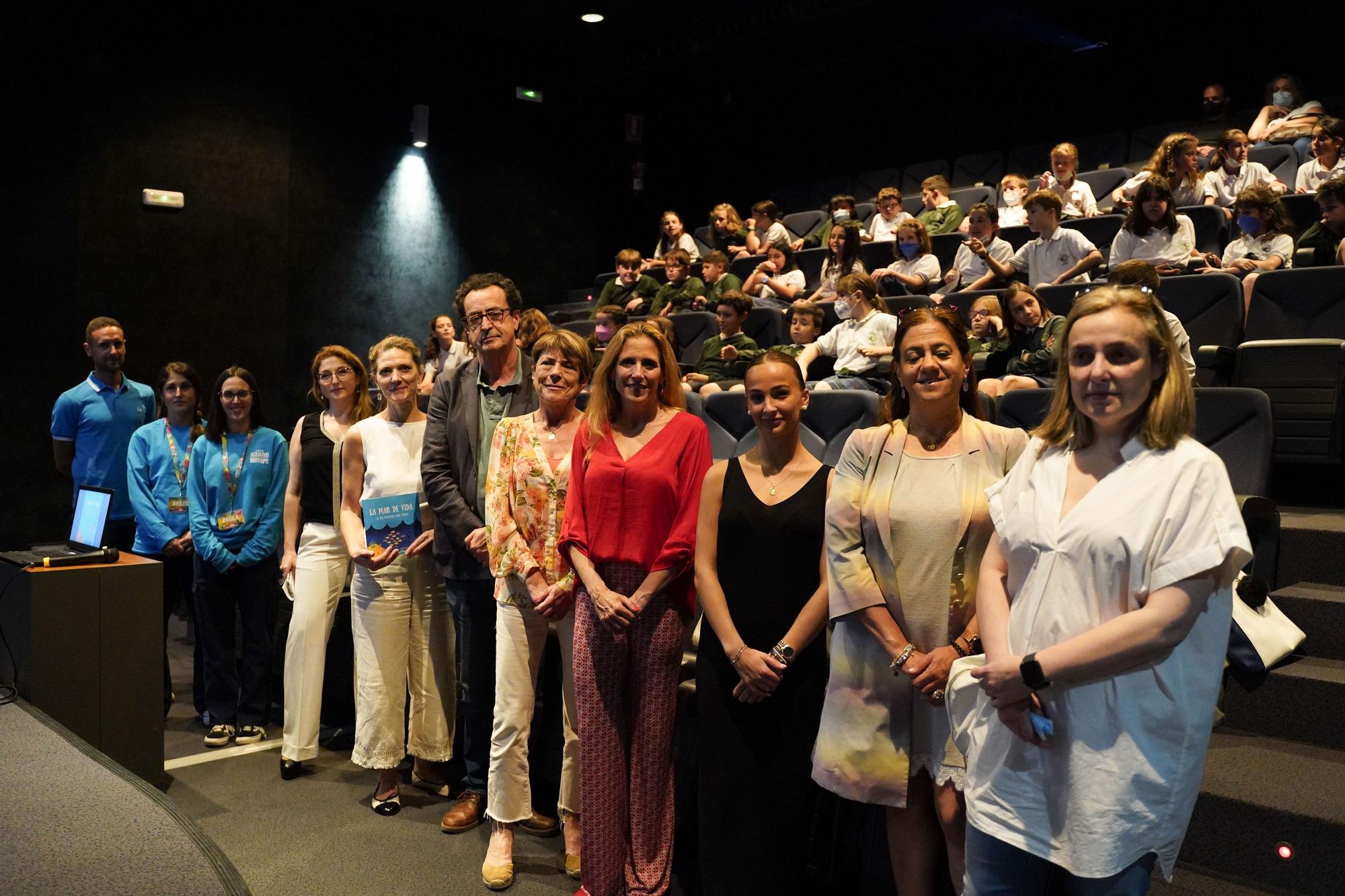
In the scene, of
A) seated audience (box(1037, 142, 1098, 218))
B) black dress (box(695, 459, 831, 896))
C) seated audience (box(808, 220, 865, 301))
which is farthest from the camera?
seated audience (box(1037, 142, 1098, 218))

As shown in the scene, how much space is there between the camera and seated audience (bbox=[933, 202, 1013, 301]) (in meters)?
5.55

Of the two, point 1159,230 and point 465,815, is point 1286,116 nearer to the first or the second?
point 1159,230

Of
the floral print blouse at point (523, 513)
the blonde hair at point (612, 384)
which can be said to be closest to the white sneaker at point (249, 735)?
the floral print blouse at point (523, 513)

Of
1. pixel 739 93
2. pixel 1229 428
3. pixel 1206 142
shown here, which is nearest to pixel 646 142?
pixel 739 93

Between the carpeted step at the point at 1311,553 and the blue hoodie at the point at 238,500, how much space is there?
10.6 feet

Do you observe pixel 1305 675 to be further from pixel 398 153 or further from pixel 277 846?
pixel 398 153

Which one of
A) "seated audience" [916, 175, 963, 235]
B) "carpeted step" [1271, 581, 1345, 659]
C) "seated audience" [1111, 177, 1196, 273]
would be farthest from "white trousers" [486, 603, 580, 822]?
"seated audience" [916, 175, 963, 235]

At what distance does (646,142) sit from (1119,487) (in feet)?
30.7

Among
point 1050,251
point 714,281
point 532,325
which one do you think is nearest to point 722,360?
point 714,281

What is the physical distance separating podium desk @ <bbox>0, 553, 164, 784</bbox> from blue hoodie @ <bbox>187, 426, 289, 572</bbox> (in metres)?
0.59

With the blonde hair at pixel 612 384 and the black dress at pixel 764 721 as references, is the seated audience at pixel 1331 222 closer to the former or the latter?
the blonde hair at pixel 612 384

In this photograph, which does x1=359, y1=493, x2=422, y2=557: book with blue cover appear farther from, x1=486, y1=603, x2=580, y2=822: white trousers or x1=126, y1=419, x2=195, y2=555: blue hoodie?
x1=126, y1=419, x2=195, y2=555: blue hoodie

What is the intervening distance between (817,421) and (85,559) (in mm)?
2403

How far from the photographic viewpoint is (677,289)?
264 inches
